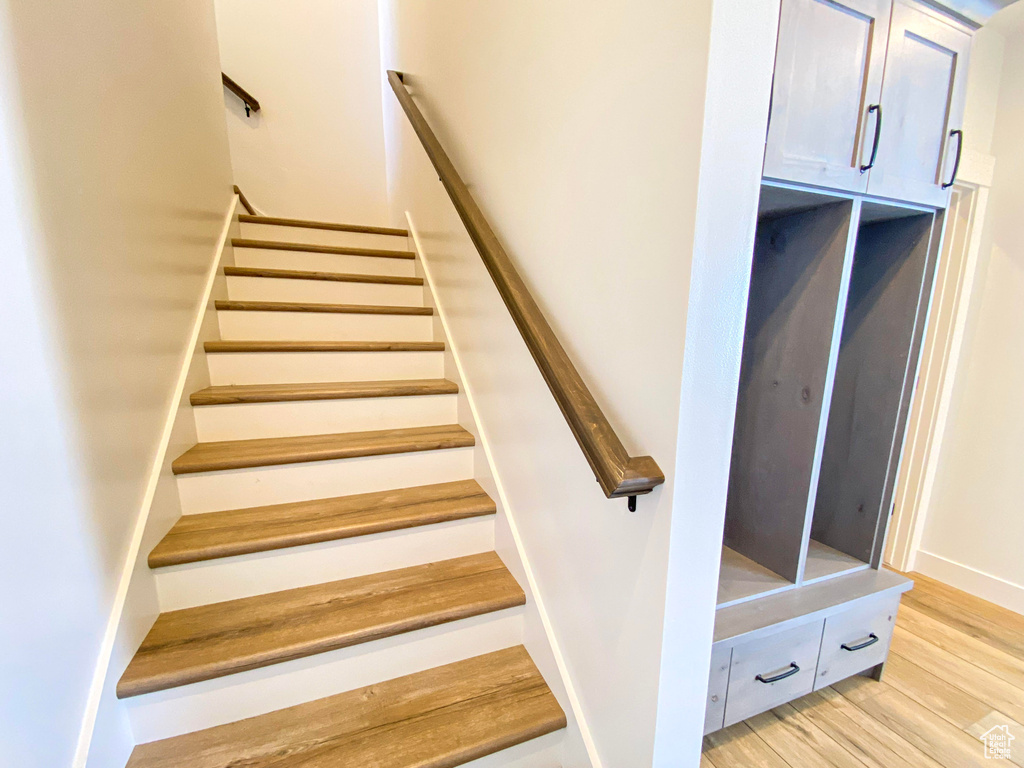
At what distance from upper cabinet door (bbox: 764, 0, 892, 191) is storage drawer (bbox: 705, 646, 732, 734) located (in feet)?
3.99

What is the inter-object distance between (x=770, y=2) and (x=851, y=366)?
1316mm

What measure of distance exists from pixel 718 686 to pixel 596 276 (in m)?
1.17

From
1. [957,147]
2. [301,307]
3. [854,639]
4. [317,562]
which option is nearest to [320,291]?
[301,307]

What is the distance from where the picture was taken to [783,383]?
4.48ft

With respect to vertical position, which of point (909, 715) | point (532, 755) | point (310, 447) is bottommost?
point (909, 715)

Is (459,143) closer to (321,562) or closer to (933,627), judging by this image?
(321,562)

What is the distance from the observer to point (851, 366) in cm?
153

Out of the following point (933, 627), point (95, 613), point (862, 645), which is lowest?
point (933, 627)

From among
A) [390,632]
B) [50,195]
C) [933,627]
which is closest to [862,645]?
[933,627]

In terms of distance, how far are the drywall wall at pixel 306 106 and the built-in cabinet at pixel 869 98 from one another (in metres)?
3.17

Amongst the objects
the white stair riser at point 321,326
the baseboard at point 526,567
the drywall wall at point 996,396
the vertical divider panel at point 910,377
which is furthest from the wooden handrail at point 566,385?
the drywall wall at point 996,396

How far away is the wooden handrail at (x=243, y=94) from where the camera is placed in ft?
9.59

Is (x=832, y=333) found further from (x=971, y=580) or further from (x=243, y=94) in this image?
(x=243, y=94)

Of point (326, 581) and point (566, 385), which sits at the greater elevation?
point (566, 385)
